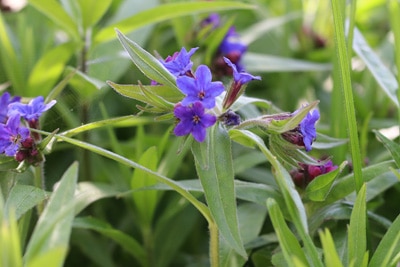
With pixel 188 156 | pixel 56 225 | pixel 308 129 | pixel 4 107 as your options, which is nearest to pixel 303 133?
pixel 308 129

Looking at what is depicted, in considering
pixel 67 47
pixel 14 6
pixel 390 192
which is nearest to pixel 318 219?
pixel 390 192

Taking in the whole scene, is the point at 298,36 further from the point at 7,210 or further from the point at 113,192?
the point at 7,210

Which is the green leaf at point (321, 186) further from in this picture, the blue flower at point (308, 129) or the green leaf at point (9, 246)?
the green leaf at point (9, 246)

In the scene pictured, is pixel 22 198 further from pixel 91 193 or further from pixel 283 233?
pixel 283 233

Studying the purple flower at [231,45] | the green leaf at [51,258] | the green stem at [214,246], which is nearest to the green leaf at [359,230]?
the green stem at [214,246]

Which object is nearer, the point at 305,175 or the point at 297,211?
the point at 297,211

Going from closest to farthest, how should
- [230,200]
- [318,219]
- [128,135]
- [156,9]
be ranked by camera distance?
1. [230,200]
2. [318,219]
3. [156,9]
4. [128,135]
